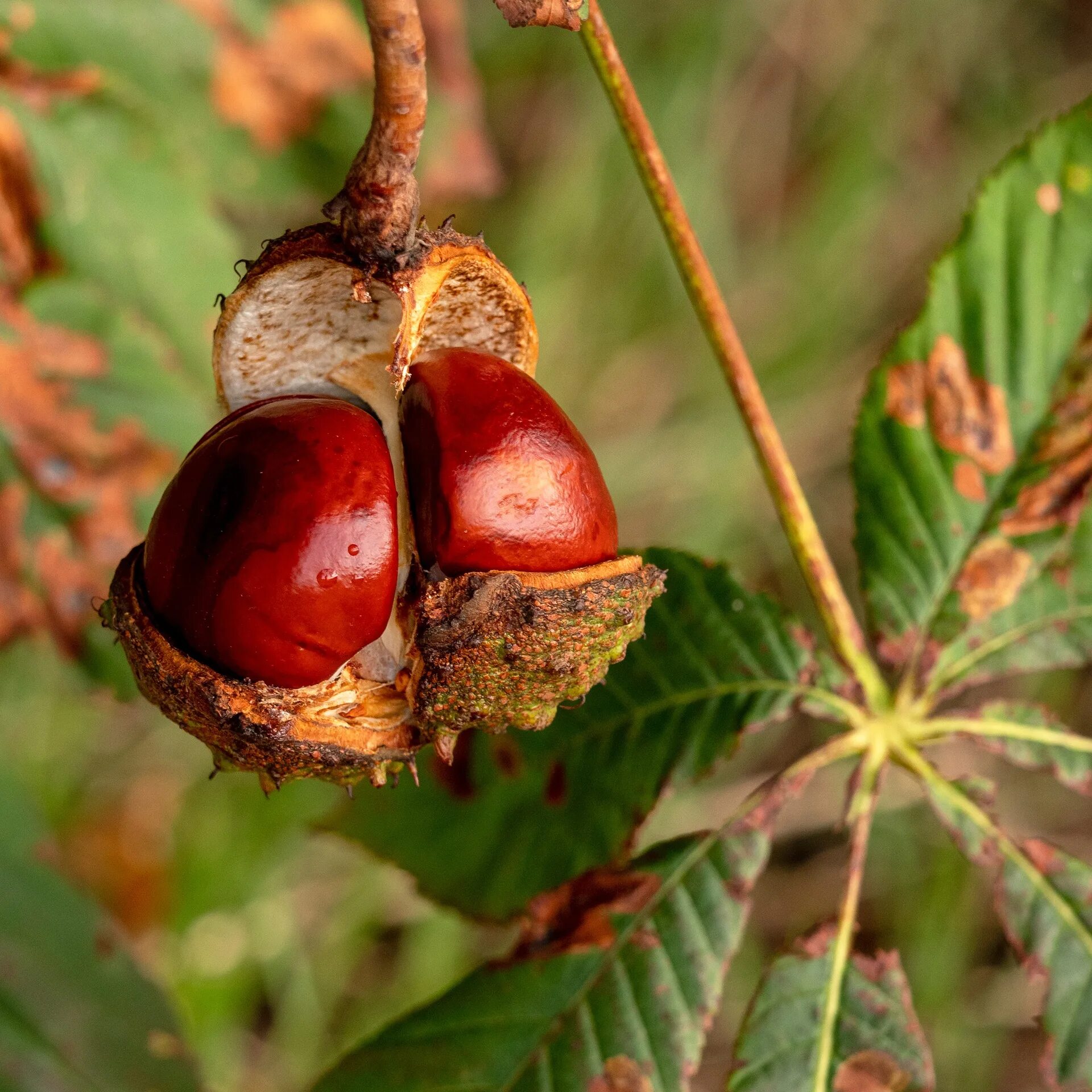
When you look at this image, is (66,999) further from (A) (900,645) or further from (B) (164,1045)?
(A) (900,645)

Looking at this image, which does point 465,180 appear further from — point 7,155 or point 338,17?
point 7,155

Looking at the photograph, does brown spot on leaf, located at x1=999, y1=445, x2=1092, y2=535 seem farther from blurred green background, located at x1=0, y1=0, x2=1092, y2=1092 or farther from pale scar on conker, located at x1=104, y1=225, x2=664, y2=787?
blurred green background, located at x1=0, y1=0, x2=1092, y2=1092

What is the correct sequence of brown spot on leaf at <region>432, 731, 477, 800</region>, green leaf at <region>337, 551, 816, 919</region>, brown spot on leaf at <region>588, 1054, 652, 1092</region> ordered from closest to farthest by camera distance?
brown spot on leaf at <region>588, 1054, 652, 1092</region> → green leaf at <region>337, 551, 816, 919</region> → brown spot on leaf at <region>432, 731, 477, 800</region>

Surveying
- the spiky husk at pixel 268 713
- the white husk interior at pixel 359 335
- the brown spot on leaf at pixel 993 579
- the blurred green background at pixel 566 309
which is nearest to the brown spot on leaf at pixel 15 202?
the blurred green background at pixel 566 309

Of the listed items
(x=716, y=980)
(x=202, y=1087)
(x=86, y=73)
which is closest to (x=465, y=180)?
(x=86, y=73)

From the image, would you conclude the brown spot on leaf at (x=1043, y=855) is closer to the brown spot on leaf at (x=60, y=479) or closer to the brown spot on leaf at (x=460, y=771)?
the brown spot on leaf at (x=460, y=771)

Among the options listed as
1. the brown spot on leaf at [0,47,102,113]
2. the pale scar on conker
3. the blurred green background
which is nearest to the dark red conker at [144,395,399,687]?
the pale scar on conker

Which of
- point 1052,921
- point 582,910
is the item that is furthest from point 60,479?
point 1052,921
